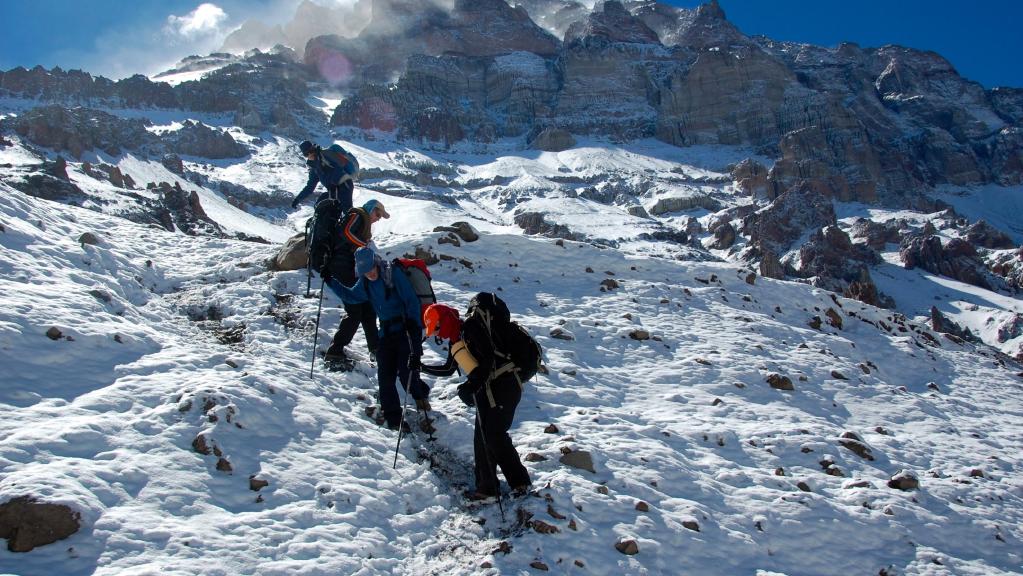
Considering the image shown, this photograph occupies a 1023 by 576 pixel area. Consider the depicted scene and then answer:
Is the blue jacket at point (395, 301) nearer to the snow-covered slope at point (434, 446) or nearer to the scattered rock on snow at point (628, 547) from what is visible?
the snow-covered slope at point (434, 446)

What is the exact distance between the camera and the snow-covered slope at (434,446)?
21.9 feet

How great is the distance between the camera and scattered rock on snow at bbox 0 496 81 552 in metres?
5.49

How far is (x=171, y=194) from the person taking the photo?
4900 centimetres

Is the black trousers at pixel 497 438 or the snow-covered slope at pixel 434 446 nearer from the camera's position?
the snow-covered slope at pixel 434 446

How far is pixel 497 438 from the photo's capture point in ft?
26.4

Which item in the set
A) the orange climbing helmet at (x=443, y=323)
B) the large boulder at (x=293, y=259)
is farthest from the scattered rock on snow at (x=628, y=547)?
the large boulder at (x=293, y=259)

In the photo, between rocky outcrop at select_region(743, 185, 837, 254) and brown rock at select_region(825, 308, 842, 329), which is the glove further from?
rocky outcrop at select_region(743, 185, 837, 254)

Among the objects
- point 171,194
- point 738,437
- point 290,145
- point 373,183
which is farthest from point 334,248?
point 290,145

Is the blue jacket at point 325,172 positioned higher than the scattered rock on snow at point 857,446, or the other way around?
the blue jacket at point 325,172

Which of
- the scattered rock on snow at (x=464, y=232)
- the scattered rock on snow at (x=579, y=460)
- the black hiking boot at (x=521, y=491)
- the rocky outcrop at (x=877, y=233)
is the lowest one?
the black hiking boot at (x=521, y=491)

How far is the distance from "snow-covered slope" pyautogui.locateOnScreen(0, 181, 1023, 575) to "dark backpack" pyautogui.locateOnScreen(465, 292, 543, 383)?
1.67 m

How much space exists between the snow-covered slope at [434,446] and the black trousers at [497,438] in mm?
376

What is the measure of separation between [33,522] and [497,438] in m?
4.75

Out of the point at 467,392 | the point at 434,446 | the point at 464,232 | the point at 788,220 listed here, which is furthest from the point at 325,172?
the point at 788,220
